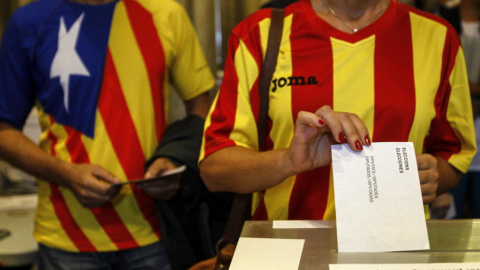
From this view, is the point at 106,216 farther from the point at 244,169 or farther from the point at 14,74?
the point at 244,169

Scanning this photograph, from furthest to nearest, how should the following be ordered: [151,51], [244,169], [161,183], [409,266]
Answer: [151,51] → [161,183] → [244,169] → [409,266]

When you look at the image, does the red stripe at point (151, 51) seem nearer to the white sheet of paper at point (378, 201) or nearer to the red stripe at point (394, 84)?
the red stripe at point (394, 84)

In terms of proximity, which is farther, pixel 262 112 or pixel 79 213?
pixel 79 213

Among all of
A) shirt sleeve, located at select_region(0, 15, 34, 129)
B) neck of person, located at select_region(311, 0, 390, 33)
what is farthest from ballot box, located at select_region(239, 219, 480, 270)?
shirt sleeve, located at select_region(0, 15, 34, 129)

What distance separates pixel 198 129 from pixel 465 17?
1341 millimetres

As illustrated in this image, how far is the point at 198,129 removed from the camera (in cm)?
176

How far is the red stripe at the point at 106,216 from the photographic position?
1671 millimetres

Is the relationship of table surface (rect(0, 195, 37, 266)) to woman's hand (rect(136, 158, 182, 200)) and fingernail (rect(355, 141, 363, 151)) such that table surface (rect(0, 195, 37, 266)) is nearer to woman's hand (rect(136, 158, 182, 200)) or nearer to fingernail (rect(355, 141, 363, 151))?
woman's hand (rect(136, 158, 182, 200))

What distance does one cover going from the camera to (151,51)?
173 centimetres

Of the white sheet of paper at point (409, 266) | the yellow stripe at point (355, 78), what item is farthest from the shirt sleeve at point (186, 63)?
the white sheet of paper at point (409, 266)

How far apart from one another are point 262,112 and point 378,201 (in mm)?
394

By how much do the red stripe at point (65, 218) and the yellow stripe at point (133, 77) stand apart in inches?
9.5

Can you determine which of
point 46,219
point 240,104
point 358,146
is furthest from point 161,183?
Result: point 358,146

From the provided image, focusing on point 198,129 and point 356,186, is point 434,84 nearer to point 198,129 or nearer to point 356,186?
point 356,186
